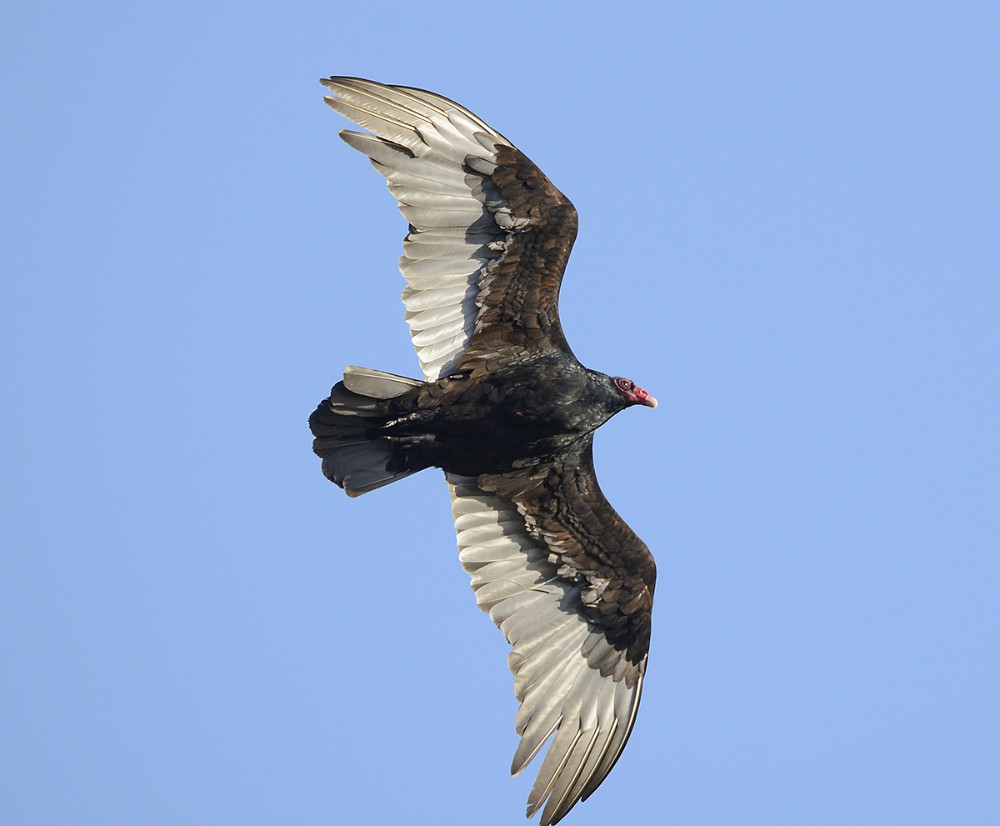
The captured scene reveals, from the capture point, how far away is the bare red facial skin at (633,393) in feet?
35.3

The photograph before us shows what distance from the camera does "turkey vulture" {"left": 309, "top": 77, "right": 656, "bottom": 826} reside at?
10.3 metres

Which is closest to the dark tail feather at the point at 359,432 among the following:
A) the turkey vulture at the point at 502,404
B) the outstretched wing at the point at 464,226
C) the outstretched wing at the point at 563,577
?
the turkey vulture at the point at 502,404

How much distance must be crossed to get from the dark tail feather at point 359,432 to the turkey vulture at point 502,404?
10mm

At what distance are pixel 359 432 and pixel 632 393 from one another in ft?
6.58

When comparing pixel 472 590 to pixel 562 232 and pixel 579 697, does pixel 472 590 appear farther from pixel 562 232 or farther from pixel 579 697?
pixel 562 232

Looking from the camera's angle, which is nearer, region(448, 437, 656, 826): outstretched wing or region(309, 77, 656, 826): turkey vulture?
region(309, 77, 656, 826): turkey vulture

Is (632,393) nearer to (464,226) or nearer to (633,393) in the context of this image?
(633,393)

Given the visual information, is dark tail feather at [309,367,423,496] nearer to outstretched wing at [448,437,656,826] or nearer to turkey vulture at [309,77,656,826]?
turkey vulture at [309,77,656,826]

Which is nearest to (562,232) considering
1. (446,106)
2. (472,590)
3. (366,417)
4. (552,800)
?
(446,106)

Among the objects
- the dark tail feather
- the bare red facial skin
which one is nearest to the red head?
the bare red facial skin

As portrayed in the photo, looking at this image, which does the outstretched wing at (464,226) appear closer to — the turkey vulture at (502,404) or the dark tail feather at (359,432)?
the turkey vulture at (502,404)

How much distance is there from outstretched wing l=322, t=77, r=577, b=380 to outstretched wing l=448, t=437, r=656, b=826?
3.55 feet

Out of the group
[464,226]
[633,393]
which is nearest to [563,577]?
[633,393]

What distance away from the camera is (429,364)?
417 inches
